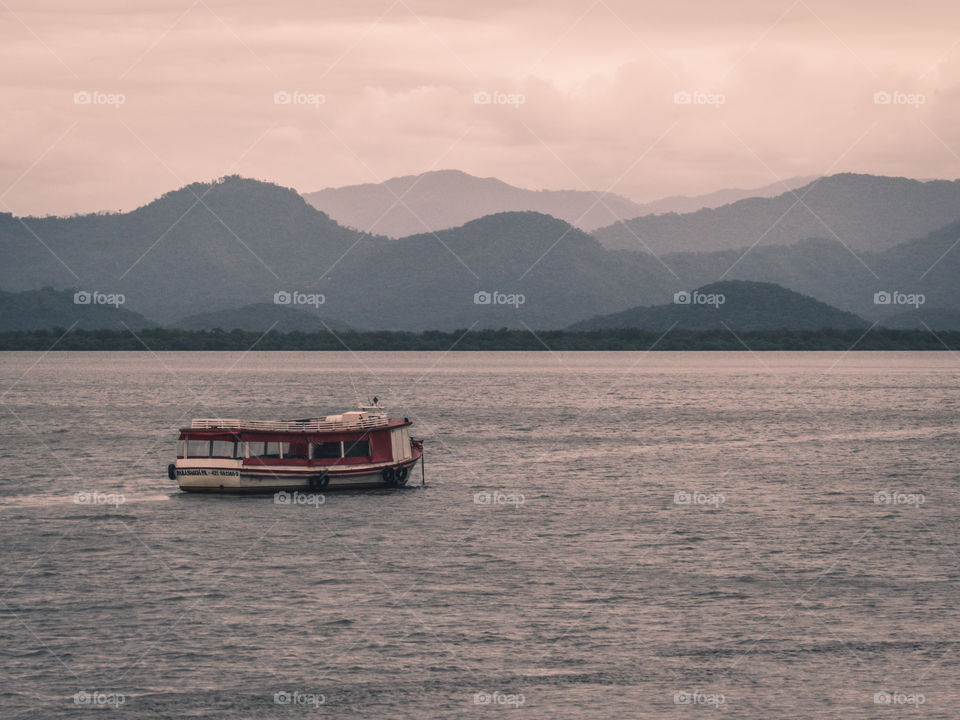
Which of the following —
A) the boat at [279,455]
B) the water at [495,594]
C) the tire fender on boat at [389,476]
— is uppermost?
the boat at [279,455]

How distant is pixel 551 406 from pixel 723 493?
90.8 meters

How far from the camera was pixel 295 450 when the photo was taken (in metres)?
70.2

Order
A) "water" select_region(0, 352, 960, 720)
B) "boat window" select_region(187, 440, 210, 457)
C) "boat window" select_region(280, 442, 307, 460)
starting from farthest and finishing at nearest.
A: "boat window" select_region(280, 442, 307, 460) → "boat window" select_region(187, 440, 210, 457) → "water" select_region(0, 352, 960, 720)

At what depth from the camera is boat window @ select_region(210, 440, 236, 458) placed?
69188 millimetres

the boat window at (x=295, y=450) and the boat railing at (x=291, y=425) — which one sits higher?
the boat railing at (x=291, y=425)

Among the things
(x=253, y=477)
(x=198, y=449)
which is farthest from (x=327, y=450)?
(x=198, y=449)

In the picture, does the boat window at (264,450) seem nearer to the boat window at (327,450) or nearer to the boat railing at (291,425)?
the boat railing at (291,425)

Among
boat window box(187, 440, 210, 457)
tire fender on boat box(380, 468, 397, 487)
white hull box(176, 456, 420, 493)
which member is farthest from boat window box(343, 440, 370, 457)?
boat window box(187, 440, 210, 457)

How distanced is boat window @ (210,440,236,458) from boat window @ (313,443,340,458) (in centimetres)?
501

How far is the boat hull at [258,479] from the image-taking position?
226 ft

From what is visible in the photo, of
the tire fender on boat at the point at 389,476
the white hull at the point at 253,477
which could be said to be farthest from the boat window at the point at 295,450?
the tire fender on boat at the point at 389,476

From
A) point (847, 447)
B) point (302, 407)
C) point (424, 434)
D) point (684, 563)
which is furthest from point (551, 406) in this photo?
point (684, 563)

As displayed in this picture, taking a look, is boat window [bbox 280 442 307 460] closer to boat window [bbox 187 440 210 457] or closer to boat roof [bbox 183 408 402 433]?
boat roof [bbox 183 408 402 433]

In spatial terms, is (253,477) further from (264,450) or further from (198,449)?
(198,449)
